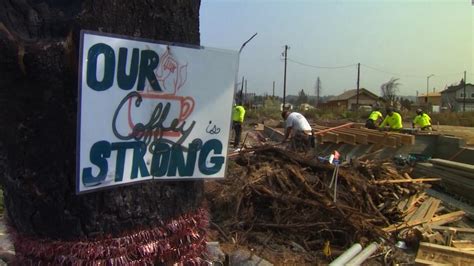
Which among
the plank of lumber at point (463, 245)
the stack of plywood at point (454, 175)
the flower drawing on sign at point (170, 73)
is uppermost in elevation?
the flower drawing on sign at point (170, 73)

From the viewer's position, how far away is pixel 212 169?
6.63 ft

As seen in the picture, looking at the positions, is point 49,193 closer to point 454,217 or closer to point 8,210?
point 8,210

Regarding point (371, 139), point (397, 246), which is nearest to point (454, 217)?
point (397, 246)

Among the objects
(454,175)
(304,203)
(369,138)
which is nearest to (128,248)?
(304,203)

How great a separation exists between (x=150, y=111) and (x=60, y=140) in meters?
0.33

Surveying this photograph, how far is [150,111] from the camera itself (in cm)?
180

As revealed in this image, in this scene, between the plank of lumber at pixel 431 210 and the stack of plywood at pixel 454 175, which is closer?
the plank of lumber at pixel 431 210

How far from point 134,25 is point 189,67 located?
271 millimetres

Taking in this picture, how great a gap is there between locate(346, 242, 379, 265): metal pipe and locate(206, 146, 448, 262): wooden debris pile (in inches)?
16.8

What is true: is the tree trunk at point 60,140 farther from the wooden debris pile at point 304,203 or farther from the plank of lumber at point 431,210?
the plank of lumber at point 431,210

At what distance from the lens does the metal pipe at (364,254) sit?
20.3 feet

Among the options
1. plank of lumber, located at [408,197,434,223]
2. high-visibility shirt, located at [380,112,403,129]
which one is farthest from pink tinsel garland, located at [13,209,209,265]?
high-visibility shirt, located at [380,112,403,129]

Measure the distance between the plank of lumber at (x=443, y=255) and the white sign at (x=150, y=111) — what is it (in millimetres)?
5430

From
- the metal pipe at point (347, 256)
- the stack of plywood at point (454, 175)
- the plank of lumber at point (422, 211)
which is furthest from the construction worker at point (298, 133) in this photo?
the metal pipe at point (347, 256)
